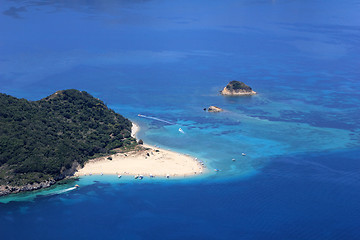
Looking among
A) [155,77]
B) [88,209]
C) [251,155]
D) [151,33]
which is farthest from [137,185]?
[151,33]

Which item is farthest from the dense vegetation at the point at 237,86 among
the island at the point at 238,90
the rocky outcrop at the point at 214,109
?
the rocky outcrop at the point at 214,109

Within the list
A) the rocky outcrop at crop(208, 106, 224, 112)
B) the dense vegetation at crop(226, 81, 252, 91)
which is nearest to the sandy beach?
the rocky outcrop at crop(208, 106, 224, 112)

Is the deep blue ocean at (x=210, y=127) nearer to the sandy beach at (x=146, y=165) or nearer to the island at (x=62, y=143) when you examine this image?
the sandy beach at (x=146, y=165)

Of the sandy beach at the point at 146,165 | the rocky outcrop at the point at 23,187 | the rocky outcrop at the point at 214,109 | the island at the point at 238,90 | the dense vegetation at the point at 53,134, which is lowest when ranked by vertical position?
the rocky outcrop at the point at 23,187

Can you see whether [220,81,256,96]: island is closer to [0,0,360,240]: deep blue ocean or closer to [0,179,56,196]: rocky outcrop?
[0,0,360,240]: deep blue ocean

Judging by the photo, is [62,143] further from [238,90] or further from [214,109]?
[238,90]

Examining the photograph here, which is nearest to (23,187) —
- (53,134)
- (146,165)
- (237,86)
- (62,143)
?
(62,143)

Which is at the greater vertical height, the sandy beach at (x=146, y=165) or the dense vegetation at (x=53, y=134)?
the dense vegetation at (x=53, y=134)
